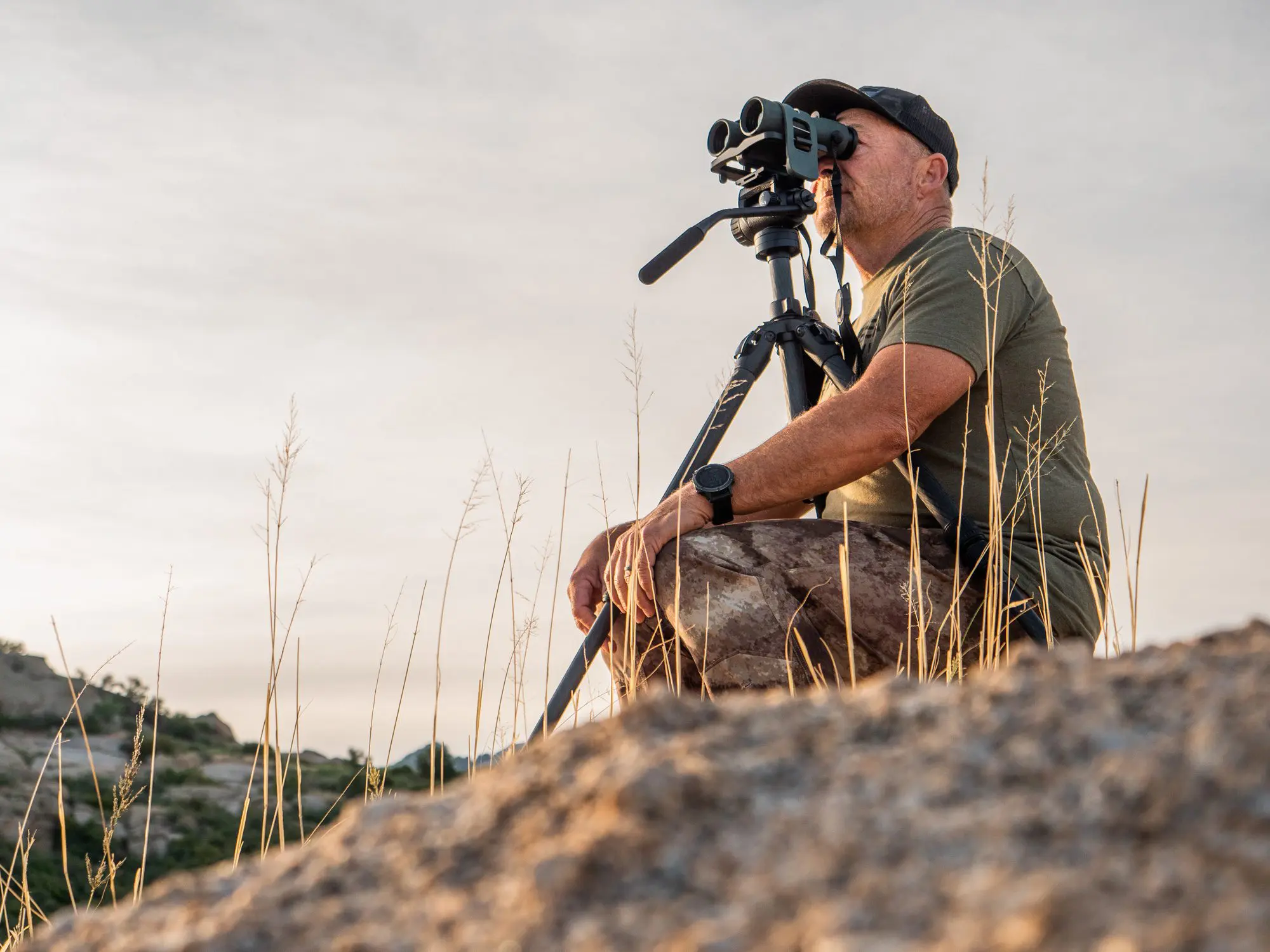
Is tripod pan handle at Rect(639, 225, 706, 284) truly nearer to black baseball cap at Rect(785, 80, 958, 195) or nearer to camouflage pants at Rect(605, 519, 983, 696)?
camouflage pants at Rect(605, 519, 983, 696)

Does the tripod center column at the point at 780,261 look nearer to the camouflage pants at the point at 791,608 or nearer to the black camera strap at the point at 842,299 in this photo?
the black camera strap at the point at 842,299

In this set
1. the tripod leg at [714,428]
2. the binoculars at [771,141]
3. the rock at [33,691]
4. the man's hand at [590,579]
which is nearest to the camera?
the tripod leg at [714,428]

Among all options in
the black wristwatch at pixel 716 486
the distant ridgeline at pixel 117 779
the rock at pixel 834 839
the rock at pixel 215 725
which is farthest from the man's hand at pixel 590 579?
the rock at pixel 215 725

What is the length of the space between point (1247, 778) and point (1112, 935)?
15 cm

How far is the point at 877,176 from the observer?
10.0 ft

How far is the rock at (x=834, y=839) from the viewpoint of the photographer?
49cm

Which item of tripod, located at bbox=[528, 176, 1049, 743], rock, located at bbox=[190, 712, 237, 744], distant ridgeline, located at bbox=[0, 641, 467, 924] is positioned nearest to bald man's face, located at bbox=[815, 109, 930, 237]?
tripod, located at bbox=[528, 176, 1049, 743]

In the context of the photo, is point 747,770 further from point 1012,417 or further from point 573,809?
point 1012,417

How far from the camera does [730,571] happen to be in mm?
2453

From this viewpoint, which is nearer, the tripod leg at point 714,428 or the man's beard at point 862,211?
the tripod leg at point 714,428

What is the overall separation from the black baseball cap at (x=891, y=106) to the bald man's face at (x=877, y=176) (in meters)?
0.03

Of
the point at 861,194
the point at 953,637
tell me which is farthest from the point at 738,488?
the point at 861,194

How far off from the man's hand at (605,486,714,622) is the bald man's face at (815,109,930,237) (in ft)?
3.13

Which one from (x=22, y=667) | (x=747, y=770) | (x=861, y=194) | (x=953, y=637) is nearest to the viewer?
(x=747, y=770)
